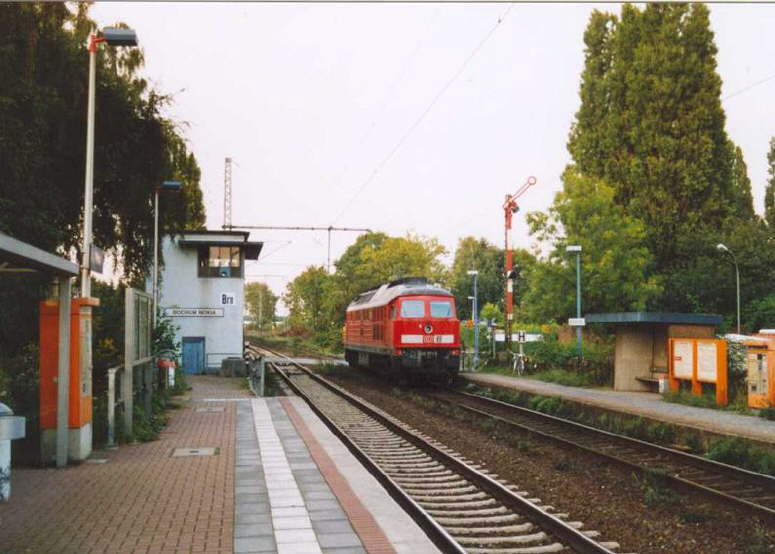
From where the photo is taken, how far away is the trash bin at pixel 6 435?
740 centimetres

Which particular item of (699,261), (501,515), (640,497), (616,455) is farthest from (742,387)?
(699,261)

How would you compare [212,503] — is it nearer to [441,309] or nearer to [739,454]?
[739,454]

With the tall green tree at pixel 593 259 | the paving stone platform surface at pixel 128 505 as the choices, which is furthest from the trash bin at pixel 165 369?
the tall green tree at pixel 593 259

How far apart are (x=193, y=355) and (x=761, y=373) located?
75.8ft

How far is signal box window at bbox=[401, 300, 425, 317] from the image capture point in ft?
81.4

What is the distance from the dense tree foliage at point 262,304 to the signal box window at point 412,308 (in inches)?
3747

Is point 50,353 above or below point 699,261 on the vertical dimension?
below

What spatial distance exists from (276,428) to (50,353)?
5.11 m

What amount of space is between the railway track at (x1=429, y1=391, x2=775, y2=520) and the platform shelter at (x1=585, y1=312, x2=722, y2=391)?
225 inches

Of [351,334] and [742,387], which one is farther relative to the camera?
[351,334]

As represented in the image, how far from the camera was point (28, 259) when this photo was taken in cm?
821

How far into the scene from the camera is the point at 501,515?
329 inches

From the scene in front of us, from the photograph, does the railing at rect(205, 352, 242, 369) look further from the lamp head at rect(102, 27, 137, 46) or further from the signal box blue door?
the lamp head at rect(102, 27, 137, 46)

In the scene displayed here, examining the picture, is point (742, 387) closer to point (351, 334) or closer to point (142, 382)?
point (142, 382)
